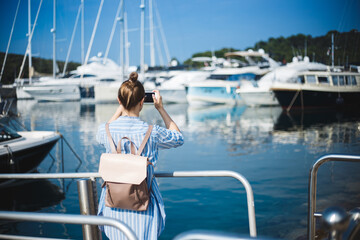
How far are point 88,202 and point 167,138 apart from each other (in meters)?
0.66

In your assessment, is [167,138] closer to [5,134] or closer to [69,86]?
[5,134]

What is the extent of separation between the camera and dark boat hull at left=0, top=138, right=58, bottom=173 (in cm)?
685

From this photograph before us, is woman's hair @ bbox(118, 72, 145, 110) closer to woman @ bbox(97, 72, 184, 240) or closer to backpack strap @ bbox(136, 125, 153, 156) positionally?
woman @ bbox(97, 72, 184, 240)

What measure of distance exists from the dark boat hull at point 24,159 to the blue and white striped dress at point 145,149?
5764mm

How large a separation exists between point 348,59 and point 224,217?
5.38 metres

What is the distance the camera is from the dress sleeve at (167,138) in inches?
71.7

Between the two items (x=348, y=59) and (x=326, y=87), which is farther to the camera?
(x=326, y=87)

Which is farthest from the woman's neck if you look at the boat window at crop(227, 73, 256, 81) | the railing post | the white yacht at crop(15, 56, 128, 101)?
the white yacht at crop(15, 56, 128, 101)

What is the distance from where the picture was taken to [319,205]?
20.6 ft

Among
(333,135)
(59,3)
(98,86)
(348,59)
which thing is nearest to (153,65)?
(98,86)

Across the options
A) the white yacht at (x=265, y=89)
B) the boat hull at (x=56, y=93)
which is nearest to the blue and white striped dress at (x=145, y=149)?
the white yacht at (x=265, y=89)

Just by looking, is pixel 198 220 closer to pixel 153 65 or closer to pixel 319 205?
pixel 319 205

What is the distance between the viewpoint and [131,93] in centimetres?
177

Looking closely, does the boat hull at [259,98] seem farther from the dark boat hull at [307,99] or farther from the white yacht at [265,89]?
the dark boat hull at [307,99]
